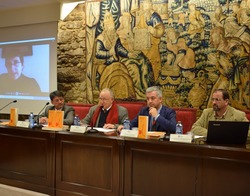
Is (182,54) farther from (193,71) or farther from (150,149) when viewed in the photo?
(150,149)

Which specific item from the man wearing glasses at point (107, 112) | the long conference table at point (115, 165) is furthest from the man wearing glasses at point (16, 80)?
the long conference table at point (115, 165)

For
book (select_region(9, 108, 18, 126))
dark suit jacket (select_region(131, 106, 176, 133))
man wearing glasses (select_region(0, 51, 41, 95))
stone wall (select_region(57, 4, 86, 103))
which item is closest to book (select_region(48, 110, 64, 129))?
book (select_region(9, 108, 18, 126))

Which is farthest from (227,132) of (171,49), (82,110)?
(82,110)

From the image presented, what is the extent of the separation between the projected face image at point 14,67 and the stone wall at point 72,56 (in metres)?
1.12

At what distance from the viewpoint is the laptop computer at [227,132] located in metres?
2.06

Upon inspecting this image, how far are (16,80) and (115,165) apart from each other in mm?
3573

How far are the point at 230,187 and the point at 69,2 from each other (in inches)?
138

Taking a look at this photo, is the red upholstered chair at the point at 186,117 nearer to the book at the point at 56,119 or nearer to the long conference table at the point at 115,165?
the long conference table at the point at 115,165

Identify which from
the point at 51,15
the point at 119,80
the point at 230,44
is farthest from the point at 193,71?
the point at 51,15

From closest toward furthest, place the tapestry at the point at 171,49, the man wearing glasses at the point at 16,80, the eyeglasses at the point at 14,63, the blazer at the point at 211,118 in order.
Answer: the blazer at the point at 211,118 < the tapestry at the point at 171,49 < the man wearing glasses at the point at 16,80 < the eyeglasses at the point at 14,63

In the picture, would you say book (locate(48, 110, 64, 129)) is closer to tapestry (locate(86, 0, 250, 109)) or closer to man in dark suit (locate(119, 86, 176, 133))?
man in dark suit (locate(119, 86, 176, 133))

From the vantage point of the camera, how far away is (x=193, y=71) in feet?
12.1

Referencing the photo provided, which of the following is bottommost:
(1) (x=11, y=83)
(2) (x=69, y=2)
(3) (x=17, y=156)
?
(3) (x=17, y=156)

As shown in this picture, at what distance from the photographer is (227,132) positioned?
2078 millimetres
